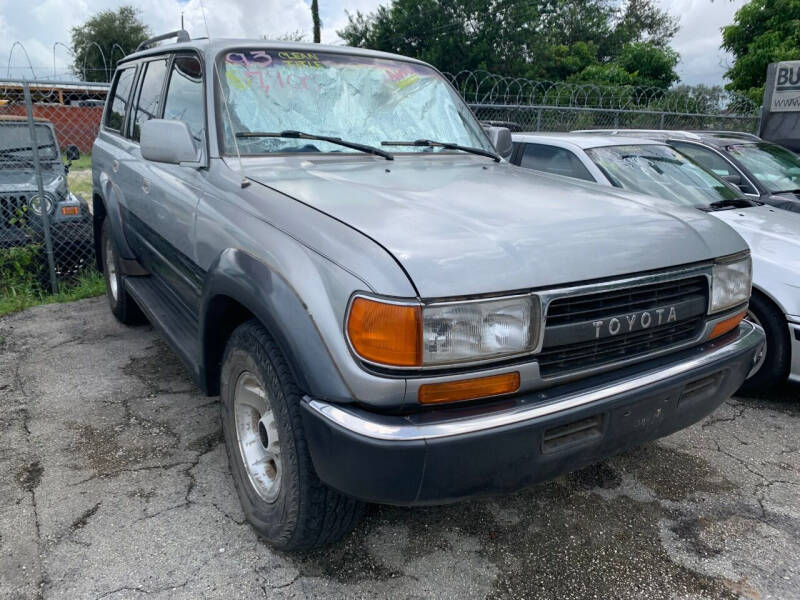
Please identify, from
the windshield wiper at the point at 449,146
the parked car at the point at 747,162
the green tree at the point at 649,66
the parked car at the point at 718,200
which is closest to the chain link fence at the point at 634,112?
the parked car at the point at 747,162

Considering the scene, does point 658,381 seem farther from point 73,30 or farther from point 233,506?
point 73,30

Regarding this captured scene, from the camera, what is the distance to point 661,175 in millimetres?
4891

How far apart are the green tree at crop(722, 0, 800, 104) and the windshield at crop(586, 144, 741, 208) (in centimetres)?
1514

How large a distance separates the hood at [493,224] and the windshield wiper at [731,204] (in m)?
2.24

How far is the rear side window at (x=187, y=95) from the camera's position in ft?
9.60

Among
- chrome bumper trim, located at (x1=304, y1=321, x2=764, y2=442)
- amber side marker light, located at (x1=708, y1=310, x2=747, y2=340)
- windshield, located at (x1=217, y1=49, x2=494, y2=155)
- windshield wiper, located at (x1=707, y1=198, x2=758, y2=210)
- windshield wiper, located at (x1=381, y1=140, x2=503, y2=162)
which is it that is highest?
windshield, located at (x1=217, y1=49, x2=494, y2=155)

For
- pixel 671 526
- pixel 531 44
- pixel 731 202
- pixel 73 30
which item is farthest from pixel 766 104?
pixel 73 30

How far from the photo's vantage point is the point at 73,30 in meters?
46.2

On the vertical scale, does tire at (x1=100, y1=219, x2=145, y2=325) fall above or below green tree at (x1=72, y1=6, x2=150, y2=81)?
below

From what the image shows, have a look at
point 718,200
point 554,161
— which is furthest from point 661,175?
point 554,161

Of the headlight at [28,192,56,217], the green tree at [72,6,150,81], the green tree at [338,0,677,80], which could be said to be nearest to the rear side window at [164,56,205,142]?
the headlight at [28,192,56,217]

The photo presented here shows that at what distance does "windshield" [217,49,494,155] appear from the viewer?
2832 millimetres

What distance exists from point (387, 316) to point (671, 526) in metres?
1.68

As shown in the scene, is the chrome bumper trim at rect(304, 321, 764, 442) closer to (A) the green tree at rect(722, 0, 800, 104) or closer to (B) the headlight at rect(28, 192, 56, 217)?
(B) the headlight at rect(28, 192, 56, 217)
